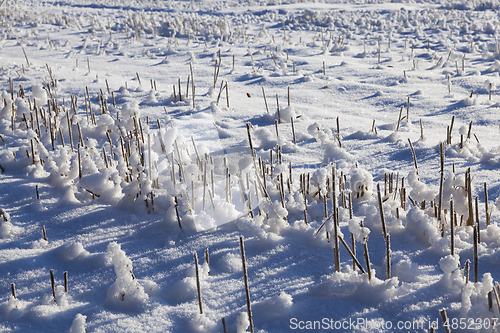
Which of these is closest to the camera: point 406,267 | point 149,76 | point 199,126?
point 406,267

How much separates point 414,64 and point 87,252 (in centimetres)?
485

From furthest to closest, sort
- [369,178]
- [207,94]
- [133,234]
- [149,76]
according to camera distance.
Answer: [149,76], [207,94], [369,178], [133,234]

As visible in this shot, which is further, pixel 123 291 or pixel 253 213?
pixel 253 213

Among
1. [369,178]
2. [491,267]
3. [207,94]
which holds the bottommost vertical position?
[491,267]

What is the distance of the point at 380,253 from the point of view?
5.42 feet

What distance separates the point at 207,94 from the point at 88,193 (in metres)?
2.27

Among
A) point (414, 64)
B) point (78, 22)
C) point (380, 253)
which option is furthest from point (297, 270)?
point (78, 22)

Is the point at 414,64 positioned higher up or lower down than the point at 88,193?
higher up

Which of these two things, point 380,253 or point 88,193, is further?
point 88,193

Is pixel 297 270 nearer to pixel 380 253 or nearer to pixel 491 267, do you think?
pixel 380 253

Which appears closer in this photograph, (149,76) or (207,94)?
(207,94)

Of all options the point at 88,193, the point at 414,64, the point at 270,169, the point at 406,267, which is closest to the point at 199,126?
the point at 270,169

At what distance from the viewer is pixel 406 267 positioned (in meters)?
1.46

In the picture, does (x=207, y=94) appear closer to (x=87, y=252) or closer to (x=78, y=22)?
(x=87, y=252)
